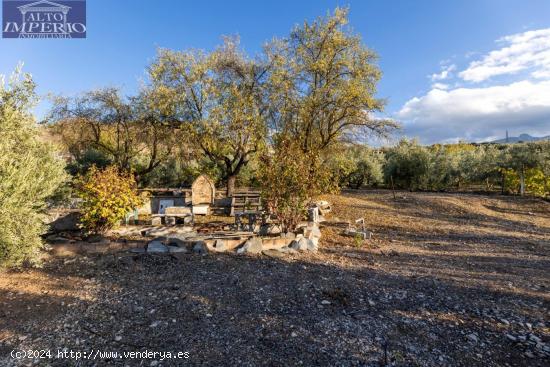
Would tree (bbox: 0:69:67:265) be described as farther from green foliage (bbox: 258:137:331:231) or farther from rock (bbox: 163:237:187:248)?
green foliage (bbox: 258:137:331:231)

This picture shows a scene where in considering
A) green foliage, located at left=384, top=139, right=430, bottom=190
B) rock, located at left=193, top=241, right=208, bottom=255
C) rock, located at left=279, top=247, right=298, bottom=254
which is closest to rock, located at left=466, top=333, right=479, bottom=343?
rock, located at left=279, top=247, right=298, bottom=254

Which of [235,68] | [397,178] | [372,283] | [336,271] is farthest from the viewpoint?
[397,178]

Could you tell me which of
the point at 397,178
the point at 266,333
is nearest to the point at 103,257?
the point at 266,333

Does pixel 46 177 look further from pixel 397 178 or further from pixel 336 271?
pixel 397 178

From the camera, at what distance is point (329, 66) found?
1273 cm

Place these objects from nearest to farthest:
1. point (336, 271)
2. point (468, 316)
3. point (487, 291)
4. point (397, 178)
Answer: point (468, 316), point (487, 291), point (336, 271), point (397, 178)

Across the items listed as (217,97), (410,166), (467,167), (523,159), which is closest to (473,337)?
(217,97)

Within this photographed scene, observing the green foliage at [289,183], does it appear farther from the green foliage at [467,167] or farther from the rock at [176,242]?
the green foliage at [467,167]

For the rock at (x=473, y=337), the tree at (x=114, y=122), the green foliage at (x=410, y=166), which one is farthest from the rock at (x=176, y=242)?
the green foliage at (x=410, y=166)

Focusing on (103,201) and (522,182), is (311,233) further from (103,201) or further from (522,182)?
(522,182)

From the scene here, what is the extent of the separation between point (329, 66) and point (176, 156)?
10753mm

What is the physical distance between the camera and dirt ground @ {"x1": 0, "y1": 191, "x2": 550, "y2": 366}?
11.5ft

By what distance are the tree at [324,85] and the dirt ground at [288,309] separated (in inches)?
287

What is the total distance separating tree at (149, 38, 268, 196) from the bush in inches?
238
